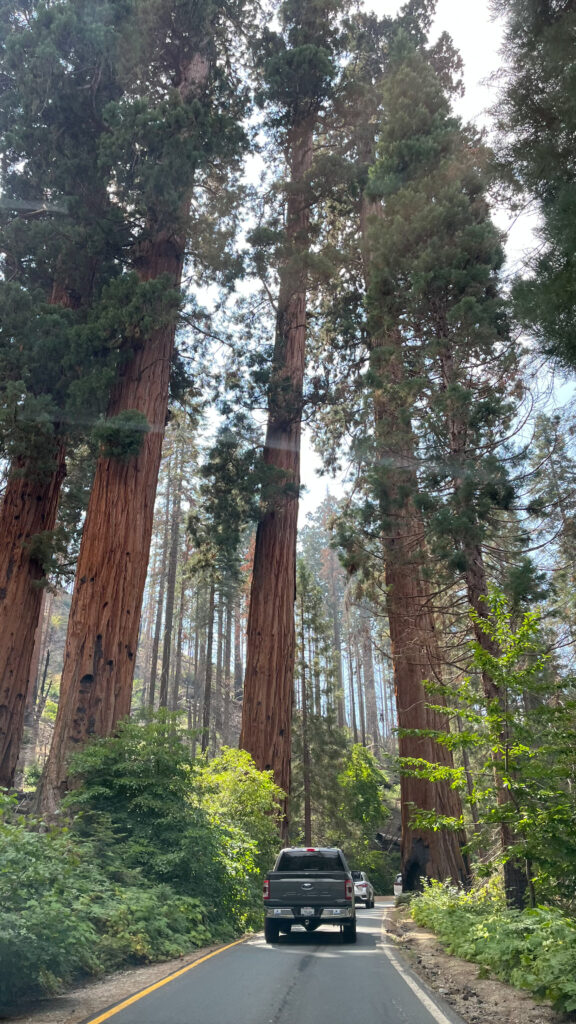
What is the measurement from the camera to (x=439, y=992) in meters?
6.62

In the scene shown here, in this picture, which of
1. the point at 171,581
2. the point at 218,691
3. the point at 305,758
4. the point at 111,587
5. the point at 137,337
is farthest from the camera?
the point at 218,691

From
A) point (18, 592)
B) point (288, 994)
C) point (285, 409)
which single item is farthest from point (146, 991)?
point (285, 409)

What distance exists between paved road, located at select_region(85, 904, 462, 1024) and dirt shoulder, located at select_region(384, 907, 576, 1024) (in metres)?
0.18

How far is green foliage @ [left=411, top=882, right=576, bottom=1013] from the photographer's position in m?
5.72

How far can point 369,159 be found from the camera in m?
21.0

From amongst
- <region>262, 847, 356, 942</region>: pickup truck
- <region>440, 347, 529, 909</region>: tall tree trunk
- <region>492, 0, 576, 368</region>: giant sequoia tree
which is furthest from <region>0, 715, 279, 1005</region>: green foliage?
<region>492, 0, 576, 368</region>: giant sequoia tree

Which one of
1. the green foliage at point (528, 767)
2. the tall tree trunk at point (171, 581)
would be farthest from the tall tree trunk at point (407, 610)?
the tall tree trunk at point (171, 581)

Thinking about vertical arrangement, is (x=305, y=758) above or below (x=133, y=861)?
above

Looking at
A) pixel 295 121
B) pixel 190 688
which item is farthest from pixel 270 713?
pixel 190 688

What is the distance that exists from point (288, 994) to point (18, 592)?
8.36 m

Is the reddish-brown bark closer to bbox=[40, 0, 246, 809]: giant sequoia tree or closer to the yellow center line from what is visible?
bbox=[40, 0, 246, 809]: giant sequoia tree

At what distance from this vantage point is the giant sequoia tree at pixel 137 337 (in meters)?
11.6

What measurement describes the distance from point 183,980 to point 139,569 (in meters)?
6.87

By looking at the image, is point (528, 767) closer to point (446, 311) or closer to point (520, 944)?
point (520, 944)
